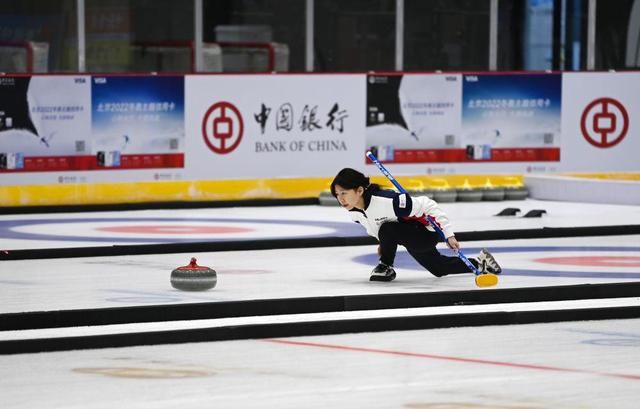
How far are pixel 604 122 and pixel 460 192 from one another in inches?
83.1

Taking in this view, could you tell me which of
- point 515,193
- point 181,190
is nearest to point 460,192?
point 515,193

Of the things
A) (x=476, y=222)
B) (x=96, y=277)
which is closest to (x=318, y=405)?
(x=96, y=277)

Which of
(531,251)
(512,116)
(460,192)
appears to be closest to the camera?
(531,251)

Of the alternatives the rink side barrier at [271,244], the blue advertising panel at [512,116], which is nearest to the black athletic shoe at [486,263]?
the rink side barrier at [271,244]

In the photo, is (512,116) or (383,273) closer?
(383,273)

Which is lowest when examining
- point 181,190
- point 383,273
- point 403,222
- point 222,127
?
point 383,273

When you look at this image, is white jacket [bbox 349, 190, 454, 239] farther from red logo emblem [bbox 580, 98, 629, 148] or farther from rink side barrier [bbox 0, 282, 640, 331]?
red logo emblem [bbox 580, 98, 629, 148]

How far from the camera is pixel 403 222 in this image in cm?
943

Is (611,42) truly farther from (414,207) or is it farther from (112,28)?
(414,207)

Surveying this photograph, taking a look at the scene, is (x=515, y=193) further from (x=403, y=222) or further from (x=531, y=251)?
(x=403, y=222)

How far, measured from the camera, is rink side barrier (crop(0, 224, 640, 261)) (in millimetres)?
11227

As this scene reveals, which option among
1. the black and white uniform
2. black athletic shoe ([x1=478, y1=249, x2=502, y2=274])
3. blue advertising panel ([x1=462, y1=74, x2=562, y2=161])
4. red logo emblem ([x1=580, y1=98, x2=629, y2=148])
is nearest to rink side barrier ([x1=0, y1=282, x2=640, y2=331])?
the black and white uniform

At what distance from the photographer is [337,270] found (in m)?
10.5

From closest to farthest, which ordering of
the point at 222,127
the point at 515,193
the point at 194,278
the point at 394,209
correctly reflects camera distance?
1. the point at 194,278
2. the point at 394,209
3. the point at 222,127
4. the point at 515,193
